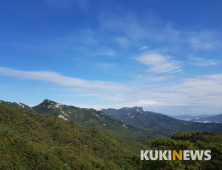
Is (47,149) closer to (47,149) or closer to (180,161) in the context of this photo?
(47,149)

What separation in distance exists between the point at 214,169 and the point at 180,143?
52.0 ft

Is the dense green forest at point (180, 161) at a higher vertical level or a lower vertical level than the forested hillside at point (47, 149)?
higher

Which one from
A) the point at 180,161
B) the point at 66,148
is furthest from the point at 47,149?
the point at 180,161

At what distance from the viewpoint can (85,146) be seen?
598 feet

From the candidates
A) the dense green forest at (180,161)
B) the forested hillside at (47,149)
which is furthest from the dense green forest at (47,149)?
the dense green forest at (180,161)

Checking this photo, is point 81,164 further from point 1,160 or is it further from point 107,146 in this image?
point 107,146

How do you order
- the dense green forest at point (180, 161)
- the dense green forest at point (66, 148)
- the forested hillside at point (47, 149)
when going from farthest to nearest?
the forested hillside at point (47, 149)
the dense green forest at point (66, 148)
the dense green forest at point (180, 161)

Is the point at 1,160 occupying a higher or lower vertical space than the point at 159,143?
lower

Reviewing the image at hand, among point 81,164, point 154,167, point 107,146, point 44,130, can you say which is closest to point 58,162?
point 81,164

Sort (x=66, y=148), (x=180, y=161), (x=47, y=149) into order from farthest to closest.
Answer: (x=66, y=148) → (x=47, y=149) → (x=180, y=161)

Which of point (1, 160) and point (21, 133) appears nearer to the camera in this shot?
point (1, 160)

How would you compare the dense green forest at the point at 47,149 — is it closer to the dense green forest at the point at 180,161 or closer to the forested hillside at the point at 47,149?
the forested hillside at the point at 47,149

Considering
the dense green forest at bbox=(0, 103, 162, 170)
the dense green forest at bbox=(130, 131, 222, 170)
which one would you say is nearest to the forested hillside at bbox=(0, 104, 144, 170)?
the dense green forest at bbox=(0, 103, 162, 170)

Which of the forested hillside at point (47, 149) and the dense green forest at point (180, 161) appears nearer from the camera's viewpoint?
the dense green forest at point (180, 161)
